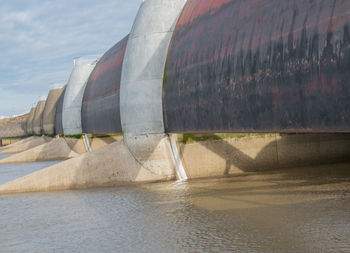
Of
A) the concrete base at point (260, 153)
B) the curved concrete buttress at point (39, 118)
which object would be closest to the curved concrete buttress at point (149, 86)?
the concrete base at point (260, 153)

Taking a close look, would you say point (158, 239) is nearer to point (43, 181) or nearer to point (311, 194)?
point (311, 194)

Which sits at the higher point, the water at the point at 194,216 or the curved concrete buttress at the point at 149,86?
the curved concrete buttress at the point at 149,86

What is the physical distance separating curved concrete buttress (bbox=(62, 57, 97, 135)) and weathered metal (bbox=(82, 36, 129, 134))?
185 centimetres

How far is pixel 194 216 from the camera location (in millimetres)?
11719

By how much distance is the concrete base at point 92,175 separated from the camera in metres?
17.9

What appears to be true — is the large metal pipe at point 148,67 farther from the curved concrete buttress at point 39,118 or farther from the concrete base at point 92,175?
the curved concrete buttress at point 39,118

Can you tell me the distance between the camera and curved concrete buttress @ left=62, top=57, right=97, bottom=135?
3597cm

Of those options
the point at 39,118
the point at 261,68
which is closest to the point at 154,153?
the point at 261,68

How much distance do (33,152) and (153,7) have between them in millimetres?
24839

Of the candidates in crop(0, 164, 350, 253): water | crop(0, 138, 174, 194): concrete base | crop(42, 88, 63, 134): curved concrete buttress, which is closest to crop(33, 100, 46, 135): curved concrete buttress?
crop(42, 88, 63, 134): curved concrete buttress

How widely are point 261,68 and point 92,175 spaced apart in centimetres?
967

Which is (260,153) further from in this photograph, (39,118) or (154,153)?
(39,118)

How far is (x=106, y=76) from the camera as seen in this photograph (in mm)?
28328

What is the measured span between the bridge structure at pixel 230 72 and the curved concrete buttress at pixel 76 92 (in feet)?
38.9
